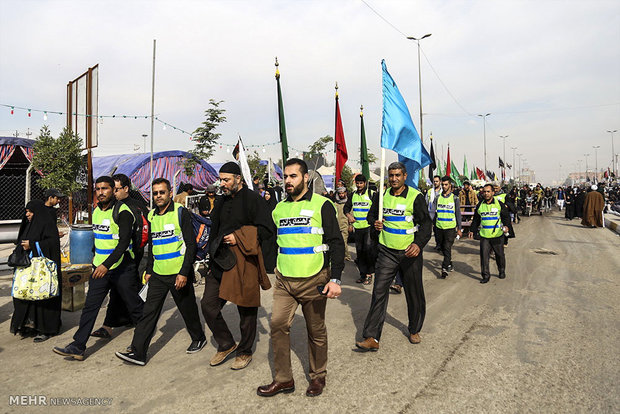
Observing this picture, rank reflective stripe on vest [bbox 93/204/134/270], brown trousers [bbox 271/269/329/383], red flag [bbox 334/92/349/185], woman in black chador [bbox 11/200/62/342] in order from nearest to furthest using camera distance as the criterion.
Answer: brown trousers [bbox 271/269/329/383] → reflective stripe on vest [bbox 93/204/134/270] → woman in black chador [bbox 11/200/62/342] → red flag [bbox 334/92/349/185]

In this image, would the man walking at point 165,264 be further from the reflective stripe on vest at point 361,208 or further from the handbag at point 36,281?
the reflective stripe on vest at point 361,208

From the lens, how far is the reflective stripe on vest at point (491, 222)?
7941mm

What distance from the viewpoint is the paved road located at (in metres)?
3.27

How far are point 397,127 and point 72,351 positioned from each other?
14.3 ft

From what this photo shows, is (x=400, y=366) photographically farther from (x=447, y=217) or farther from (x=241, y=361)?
(x=447, y=217)

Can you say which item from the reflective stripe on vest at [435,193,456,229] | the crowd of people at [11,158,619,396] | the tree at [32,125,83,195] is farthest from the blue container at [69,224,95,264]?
the tree at [32,125,83,195]

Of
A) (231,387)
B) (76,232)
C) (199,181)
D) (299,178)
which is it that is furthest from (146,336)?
(199,181)

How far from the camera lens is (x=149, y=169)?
2331 centimetres

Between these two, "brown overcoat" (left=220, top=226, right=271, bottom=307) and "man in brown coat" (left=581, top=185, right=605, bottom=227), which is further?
"man in brown coat" (left=581, top=185, right=605, bottom=227)

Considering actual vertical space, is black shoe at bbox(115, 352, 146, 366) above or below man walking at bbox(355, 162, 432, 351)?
below

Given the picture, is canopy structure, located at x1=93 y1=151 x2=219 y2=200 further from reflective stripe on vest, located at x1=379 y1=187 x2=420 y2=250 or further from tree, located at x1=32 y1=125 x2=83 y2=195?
reflective stripe on vest, located at x1=379 y1=187 x2=420 y2=250

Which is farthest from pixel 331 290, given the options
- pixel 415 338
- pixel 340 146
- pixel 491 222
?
pixel 340 146

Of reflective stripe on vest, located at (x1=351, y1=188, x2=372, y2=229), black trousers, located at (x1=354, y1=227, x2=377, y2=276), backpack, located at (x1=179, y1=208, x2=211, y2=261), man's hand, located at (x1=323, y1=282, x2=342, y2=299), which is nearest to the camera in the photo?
man's hand, located at (x1=323, y1=282, x2=342, y2=299)

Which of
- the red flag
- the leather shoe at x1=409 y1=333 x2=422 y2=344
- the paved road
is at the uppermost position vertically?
the red flag
